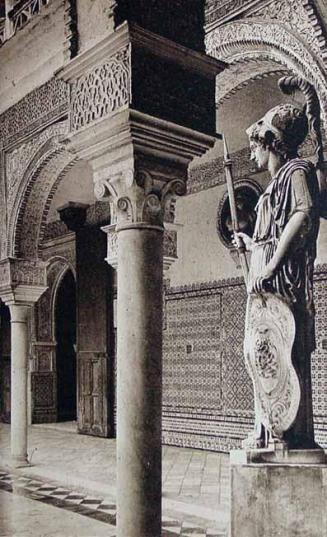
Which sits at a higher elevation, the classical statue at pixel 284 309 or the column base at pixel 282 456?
the classical statue at pixel 284 309

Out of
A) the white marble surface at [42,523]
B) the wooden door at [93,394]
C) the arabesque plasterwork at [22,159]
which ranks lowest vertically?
the white marble surface at [42,523]

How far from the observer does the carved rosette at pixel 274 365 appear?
11.1ft

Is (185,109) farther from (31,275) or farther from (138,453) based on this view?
(31,275)

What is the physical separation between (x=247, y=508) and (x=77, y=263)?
9054mm

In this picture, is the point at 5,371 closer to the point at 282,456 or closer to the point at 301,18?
the point at 301,18

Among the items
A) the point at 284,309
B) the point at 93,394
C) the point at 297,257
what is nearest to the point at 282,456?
the point at 284,309

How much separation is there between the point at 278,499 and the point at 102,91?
6.85 feet

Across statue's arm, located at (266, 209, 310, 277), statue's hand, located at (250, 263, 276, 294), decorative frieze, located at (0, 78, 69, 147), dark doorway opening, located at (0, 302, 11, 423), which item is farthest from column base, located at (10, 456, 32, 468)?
dark doorway opening, located at (0, 302, 11, 423)

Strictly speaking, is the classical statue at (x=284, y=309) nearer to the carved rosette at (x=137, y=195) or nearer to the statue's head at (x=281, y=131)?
the statue's head at (x=281, y=131)

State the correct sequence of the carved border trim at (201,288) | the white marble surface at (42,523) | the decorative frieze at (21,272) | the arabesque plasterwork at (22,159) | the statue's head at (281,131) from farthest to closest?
the carved border trim at (201,288) < the decorative frieze at (21,272) < the arabesque plasterwork at (22,159) < the white marble surface at (42,523) < the statue's head at (281,131)

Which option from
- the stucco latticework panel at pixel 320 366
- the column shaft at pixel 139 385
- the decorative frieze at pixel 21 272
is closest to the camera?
the column shaft at pixel 139 385

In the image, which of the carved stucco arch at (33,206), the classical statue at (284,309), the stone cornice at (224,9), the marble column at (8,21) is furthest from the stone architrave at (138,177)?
the marble column at (8,21)

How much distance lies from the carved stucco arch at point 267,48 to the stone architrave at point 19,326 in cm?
345

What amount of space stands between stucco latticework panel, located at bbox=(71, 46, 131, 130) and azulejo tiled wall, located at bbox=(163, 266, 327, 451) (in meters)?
5.44
